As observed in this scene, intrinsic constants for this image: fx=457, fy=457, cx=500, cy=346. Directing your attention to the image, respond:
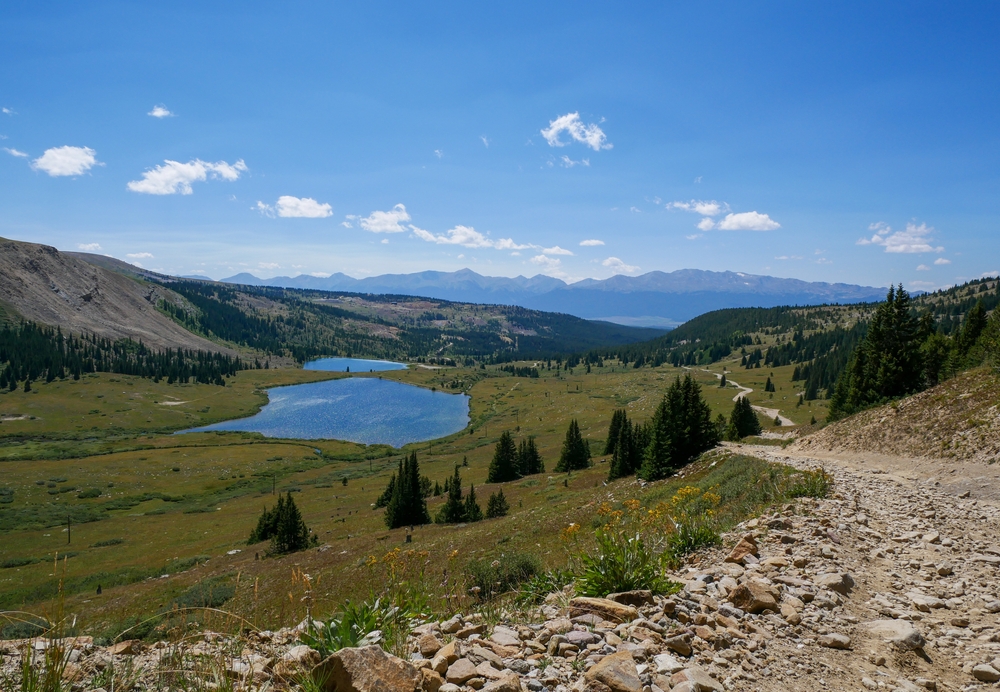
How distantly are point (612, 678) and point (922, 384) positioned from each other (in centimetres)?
4587

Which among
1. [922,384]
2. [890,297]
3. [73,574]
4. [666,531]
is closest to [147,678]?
[666,531]

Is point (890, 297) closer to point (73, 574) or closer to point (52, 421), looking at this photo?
point (73, 574)

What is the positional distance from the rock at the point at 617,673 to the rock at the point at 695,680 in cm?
38

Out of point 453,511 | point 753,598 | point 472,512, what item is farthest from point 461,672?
point 453,511

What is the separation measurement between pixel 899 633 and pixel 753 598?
5.34 feet

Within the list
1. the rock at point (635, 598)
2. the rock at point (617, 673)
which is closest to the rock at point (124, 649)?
the rock at point (617, 673)

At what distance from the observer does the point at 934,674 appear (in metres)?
5.11

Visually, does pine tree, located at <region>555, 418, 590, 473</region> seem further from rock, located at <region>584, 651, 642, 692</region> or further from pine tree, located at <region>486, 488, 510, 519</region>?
rock, located at <region>584, 651, 642, 692</region>

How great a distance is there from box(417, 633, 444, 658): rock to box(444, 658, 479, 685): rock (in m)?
0.50

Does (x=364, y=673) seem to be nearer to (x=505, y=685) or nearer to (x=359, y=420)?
(x=505, y=685)

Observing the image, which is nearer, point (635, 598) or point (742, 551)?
point (635, 598)

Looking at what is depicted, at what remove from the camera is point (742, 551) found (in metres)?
8.29

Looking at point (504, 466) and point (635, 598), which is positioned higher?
point (635, 598)

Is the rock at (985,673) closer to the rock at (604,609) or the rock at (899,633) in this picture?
the rock at (899,633)
